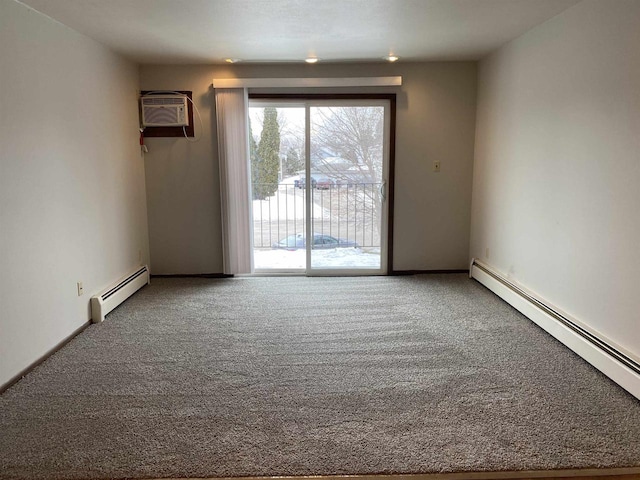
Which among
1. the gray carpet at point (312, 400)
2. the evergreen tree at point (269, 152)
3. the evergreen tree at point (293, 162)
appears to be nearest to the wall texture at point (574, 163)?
the gray carpet at point (312, 400)

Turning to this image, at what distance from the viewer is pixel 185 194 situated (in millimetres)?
4871

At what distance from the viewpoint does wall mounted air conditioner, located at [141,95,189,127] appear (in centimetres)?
466

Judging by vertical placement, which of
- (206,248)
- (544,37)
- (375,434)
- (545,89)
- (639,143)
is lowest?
(375,434)

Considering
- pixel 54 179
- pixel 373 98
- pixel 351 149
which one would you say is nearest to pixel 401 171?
pixel 351 149

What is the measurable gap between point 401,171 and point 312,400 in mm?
3059

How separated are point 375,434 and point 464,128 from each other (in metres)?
3.66

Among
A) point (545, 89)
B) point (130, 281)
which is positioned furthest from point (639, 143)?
point (130, 281)

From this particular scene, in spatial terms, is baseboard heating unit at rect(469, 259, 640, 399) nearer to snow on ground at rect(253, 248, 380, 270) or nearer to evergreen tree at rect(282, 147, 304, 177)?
snow on ground at rect(253, 248, 380, 270)

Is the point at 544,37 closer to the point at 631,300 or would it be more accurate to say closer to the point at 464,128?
the point at 464,128

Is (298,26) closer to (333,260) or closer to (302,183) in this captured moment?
(302,183)

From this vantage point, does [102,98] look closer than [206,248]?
Yes

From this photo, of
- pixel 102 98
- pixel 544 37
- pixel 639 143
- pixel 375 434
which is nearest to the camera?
pixel 375 434

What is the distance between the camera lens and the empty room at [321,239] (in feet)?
7.09

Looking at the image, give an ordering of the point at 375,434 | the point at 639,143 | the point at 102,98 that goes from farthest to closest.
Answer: the point at 102,98 < the point at 639,143 < the point at 375,434
